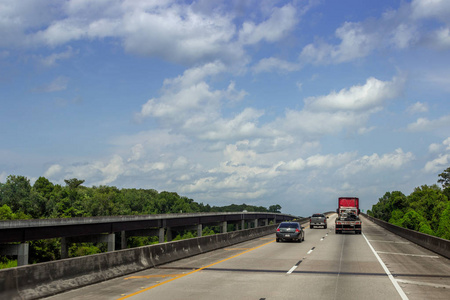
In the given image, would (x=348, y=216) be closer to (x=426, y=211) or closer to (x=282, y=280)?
(x=282, y=280)

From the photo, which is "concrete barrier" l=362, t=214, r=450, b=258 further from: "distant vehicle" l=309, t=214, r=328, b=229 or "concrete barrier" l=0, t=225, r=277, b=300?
"distant vehicle" l=309, t=214, r=328, b=229

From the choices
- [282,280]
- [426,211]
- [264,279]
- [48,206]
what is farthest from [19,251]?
[426,211]

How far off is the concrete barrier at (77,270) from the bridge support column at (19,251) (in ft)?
77.8

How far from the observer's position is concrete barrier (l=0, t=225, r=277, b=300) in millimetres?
11141

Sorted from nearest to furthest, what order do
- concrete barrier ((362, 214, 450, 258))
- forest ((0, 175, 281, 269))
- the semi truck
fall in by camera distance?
concrete barrier ((362, 214, 450, 258)) → the semi truck → forest ((0, 175, 281, 269))

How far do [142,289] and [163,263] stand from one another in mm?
6647

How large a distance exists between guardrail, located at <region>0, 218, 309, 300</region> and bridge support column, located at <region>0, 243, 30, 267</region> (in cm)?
2366

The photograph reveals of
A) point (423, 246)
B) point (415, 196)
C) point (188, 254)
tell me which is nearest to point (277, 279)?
point (188, 254)

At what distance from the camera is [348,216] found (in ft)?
158

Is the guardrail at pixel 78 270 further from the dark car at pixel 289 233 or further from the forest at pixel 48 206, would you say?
the forest at pixel 48 206

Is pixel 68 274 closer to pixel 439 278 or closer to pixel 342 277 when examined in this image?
pixel 342 277

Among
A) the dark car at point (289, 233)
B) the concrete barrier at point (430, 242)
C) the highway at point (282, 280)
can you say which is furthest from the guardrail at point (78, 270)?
the concrete barrier at point (430, 242)

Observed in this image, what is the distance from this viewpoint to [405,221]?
436ft

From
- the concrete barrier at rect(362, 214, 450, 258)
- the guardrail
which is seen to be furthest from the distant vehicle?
the guardrail
